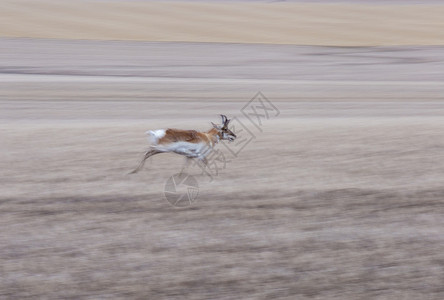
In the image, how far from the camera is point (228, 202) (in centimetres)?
695

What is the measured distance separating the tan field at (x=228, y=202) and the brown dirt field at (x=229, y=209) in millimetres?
16

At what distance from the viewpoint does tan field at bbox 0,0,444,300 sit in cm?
562

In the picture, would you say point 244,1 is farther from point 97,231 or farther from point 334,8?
point 97,231

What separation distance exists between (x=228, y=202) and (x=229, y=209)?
173 millimetres

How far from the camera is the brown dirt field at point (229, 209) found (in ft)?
18.4

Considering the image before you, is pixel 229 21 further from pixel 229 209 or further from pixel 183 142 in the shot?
pixel 229 209

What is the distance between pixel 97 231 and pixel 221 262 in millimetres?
1167

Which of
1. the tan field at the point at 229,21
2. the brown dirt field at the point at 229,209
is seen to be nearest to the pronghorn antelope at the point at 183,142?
the brown dirt field at the point at 229,209

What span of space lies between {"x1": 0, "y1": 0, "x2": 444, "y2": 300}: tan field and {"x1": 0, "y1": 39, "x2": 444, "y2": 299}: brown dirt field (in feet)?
0.05

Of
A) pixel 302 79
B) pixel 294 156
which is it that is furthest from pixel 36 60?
pixel 294 156

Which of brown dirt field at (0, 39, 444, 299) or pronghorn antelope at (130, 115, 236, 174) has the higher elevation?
pronghorn antelope at (130, 115, 236, 174)

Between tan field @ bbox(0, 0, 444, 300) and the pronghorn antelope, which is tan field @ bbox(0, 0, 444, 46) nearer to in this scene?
tan field @ bbox(0, 0, 444, 300)

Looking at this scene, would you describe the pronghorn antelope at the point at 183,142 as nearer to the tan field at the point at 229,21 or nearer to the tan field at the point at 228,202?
the tan field at the point at 228,202

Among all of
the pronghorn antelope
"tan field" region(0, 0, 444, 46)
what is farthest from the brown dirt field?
"tan field" region(0, 0, 444, 46)
